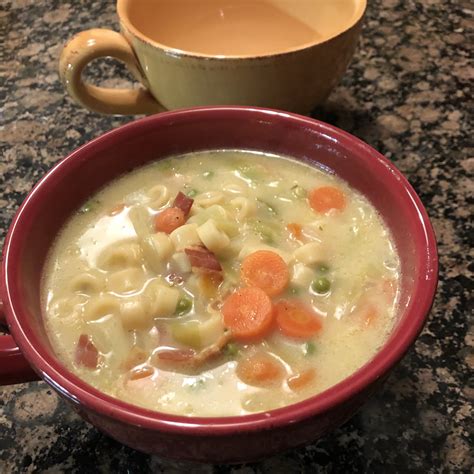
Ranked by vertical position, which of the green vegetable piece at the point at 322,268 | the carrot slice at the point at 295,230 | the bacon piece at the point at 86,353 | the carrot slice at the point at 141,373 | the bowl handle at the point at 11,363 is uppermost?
the bowl handle at the point at 11,363

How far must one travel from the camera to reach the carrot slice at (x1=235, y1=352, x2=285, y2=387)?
0.92 meters

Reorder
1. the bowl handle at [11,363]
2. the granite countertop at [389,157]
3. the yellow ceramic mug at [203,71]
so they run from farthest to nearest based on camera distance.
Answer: the yellow ceramic mug at [203,71] < the granite countertop at [389,157] < the bowl handle at [11,363]

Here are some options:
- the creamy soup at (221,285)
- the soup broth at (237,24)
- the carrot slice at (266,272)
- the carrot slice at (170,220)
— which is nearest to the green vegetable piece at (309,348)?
the creamy soup at (221,285)

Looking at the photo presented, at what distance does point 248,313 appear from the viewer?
3.25 ft

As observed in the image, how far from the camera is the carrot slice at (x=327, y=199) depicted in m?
1.19

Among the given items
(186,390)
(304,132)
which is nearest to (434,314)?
(304,132)

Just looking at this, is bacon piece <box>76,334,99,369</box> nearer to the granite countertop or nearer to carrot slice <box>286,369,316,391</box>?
the granite countertop

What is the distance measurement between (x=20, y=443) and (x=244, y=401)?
0.41 metres

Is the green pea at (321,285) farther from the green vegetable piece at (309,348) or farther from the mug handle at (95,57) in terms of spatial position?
the mug handle at (95,57)

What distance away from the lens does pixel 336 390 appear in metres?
0.76

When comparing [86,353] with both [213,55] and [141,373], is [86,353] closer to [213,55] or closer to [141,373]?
→ [141,373]

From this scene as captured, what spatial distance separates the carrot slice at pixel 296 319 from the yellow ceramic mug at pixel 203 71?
0.58 m

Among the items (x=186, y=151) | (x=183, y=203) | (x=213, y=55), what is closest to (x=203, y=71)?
(x=213, y=55)

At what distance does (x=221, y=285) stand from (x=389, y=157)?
2.38 feet
